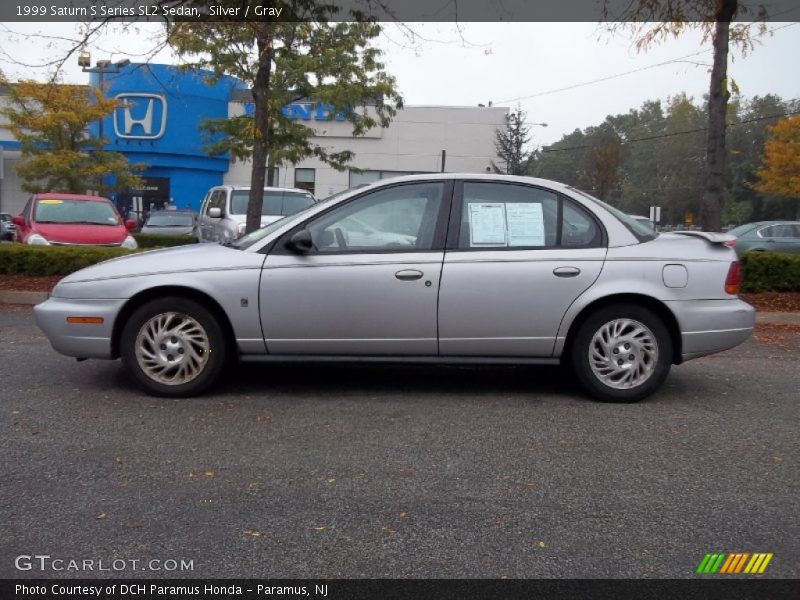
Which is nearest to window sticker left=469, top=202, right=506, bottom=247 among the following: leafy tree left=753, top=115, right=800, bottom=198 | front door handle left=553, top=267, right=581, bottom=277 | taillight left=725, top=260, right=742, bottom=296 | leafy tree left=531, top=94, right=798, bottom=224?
front door handle left=553, top=267, right=581, bottom=277

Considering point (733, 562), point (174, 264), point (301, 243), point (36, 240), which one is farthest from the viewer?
point (36, 240)

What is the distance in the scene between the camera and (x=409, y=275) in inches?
210

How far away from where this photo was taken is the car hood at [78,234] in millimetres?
12523

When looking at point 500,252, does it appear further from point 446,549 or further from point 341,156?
point 341,156

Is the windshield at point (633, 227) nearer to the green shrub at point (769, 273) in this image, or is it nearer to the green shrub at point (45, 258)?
the green shrub at point (769, 273)

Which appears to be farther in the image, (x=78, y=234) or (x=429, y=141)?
(x=429, y=141)

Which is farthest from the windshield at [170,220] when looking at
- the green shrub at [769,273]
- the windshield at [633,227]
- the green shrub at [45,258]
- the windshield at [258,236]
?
the windshield at [633,227]

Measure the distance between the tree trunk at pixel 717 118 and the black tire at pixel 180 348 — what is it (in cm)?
837

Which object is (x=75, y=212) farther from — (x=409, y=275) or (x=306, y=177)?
(x=306, y=177)

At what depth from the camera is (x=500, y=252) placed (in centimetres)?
543

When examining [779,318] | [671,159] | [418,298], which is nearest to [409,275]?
[418,298]

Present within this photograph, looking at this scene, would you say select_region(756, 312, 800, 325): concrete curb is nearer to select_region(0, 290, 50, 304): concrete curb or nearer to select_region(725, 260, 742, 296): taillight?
select_region(725, 260, 742, 296): taillight
